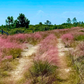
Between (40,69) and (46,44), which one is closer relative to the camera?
(40,69)

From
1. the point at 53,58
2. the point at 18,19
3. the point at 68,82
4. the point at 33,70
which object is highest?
the point at 18,19

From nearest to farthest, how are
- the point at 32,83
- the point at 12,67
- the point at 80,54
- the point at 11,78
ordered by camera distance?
the point at 32,83 → the point at 11,78 → the point at 12,67 → the point at 80,54

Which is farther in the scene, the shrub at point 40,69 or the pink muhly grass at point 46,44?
the pink muhly grass at point 46,44

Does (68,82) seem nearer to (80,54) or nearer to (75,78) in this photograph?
(75,78)

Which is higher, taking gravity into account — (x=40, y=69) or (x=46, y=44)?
(x=46, y=44)

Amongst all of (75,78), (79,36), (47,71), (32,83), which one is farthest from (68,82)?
(79,36)

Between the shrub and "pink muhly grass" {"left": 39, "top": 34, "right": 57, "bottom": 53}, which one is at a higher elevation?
"pink muhly grass" {"left": 39, "top": 34, "right": 57, "bottom": 53}

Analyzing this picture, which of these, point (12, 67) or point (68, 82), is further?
point (12, 67)

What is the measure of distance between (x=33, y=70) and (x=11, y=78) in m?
0.64

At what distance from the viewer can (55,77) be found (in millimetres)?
3332

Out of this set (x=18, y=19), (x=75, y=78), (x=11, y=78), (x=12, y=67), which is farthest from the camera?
(x=18, y=19)

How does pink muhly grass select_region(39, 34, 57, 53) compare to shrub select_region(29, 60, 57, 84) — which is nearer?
shrub select_region(29, 60, 57, 84)

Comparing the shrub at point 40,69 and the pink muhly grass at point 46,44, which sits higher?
the pink muhly grass at point 46,44

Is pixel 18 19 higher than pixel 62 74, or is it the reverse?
pixel 18 19
